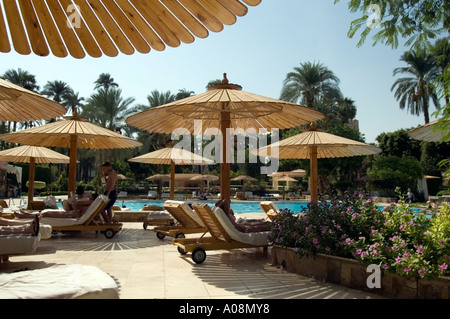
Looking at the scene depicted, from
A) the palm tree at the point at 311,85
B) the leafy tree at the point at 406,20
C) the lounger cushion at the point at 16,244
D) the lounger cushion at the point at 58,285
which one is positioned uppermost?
the palm tree at the point at 311,85

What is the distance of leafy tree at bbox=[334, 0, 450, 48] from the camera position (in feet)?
13.7

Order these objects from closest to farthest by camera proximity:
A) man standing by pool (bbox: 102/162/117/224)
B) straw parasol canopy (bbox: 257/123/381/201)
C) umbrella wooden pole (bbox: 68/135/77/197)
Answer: man standing by pool (bbox: 102/162/117/224) → straw parasol canopy (bbox: 257/123/381/201) → umbrella wooden pole (bbox: 68/135/77/197)

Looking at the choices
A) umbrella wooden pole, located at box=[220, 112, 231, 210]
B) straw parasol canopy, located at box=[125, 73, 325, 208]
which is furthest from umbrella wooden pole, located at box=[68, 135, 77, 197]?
umbrella wooden pole, located at box=[220, 112, 231, 210]

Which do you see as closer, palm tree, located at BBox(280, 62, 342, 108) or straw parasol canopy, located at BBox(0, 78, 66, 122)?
straw parasol canopy, located at BBox(0, 78, 66, 122)

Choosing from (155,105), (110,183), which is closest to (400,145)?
(155,105)

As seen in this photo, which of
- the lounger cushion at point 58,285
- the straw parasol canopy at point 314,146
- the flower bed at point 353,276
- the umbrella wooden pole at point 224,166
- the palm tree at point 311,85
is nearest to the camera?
the lounger cushion at point 58,285

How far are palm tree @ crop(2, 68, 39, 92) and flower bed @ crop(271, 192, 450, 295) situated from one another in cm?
4667

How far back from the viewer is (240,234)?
5781 millimetres

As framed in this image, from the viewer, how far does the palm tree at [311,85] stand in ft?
101

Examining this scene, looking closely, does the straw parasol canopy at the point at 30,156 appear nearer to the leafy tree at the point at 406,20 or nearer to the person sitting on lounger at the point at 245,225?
the person sitting on lounger at the point at 245,225

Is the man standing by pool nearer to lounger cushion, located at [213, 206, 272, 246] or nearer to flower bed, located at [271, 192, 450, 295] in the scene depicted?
lounger cushion, located at [213, 206, 272, 246]

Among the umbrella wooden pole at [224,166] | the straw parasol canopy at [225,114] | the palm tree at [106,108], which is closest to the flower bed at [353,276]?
the umbrella wooden pole at [224,166]

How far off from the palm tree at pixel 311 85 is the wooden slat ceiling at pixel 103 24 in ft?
96.3

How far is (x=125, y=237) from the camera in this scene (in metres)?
8.41
